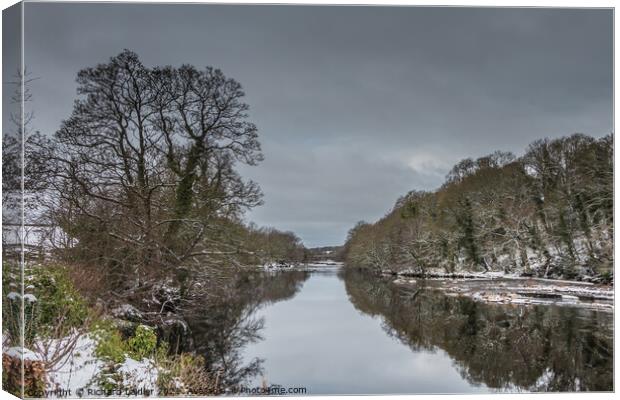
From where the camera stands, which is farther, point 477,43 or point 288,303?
point 288,303

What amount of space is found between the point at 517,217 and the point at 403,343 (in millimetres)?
2225

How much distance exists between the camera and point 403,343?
628cm

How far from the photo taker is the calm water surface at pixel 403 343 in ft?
16.2

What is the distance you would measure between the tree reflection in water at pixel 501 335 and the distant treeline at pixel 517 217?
1.98 feet

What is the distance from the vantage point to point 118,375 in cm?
450

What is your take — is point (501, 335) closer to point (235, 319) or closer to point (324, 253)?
point (324, 253)

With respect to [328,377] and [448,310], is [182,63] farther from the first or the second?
[448,310]

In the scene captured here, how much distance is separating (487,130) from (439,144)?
0.54 m

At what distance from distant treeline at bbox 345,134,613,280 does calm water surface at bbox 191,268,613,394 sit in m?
0.61

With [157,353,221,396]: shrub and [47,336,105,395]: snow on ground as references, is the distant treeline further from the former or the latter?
[47,336,105,395]: snow on ground

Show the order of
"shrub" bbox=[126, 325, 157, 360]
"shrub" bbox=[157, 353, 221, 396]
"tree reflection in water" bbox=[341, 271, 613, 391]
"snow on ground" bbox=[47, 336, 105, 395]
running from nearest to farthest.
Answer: "snow on ground" bbox=[47, 336, 105, 395] → "shrub" bbox=[157, 353, 221, 396] → "shrub" bbox=[126, 325, 157, 360] → "tree reflection in water" bbox=[341, 271, 613, 391]

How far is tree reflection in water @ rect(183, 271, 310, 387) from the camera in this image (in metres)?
5.31

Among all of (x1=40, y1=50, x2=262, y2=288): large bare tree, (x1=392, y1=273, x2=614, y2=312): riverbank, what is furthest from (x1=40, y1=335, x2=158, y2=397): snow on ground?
A: (x1=392, y1=273, x2=614, y2=312): riverbank

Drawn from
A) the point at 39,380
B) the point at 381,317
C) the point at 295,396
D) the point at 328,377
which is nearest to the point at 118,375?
the point at 39,380
